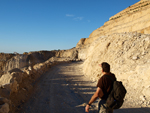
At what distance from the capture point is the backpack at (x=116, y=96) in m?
2.15

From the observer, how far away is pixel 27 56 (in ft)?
152

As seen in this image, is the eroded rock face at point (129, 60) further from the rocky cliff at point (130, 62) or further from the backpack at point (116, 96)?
the backpack at point (116, 96)

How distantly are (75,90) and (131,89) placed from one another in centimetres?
266

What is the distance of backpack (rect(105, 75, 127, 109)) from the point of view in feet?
7.04

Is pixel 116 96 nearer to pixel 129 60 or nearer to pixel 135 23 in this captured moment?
pixel 129 60

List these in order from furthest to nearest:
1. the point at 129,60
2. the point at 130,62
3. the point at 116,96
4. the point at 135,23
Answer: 1. the point at 135,23
2. the point at 129,60
3. the point at 130,62
4. the point at 116,96

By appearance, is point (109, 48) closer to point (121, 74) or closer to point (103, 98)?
point (121, 74)

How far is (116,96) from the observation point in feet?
7.10

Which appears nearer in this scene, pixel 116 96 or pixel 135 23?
pixel 116 96

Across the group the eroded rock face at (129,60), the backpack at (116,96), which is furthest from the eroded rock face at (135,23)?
the backpack at (116,96)

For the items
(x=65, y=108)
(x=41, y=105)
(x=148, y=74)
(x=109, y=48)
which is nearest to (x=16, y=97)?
(x=41, y=105)

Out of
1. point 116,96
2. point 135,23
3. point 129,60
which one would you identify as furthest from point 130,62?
point 135,23

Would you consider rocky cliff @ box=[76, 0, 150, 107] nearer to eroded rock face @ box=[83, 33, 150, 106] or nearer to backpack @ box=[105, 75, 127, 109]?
eroded rock face @ box=[83, 33, 150, 106]

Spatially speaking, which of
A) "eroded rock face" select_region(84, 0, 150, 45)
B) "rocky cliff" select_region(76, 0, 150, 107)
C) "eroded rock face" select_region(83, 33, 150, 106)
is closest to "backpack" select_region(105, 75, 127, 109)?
"rocky cliff" select_region(76, 0, 150, 107)
